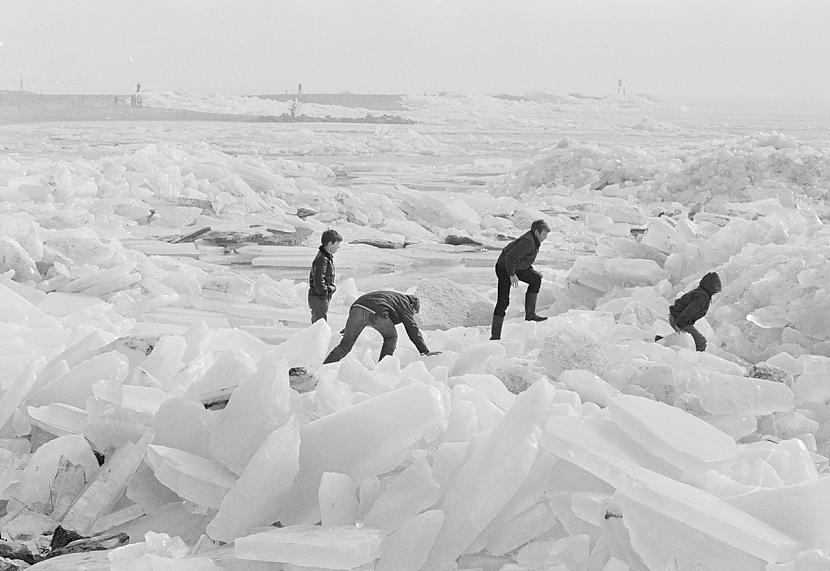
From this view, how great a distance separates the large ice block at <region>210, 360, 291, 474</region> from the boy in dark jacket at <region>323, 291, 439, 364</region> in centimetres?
274

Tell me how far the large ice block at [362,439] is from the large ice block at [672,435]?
1.45 feet

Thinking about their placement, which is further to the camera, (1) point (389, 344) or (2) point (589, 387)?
(1) point (389, 344)

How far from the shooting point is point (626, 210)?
47.3 feet

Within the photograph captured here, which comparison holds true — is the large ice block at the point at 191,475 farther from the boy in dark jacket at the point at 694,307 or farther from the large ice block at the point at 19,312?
the large ice block at the point at 19,312

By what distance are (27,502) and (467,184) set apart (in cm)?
1752

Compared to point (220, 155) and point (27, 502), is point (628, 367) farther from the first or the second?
point (220, 155)

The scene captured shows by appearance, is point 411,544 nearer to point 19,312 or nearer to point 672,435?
point 672,435

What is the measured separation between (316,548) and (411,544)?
212 mm

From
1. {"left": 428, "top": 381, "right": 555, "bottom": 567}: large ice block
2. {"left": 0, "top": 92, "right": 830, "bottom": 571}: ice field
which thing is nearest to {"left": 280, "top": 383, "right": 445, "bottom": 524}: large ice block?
{"left": 0, "top": 92, "right": 830, "bottom": 571}: ice field

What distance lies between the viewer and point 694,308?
18.2 feet

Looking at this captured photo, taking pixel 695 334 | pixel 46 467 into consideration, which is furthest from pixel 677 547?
pixel 695 334

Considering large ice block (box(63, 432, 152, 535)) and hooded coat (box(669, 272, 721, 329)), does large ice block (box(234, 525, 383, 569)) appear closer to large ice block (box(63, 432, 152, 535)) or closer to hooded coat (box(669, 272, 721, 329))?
large ice block (box(63, 432, 152, 535))

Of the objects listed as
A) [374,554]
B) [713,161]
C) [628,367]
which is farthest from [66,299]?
[713,161]

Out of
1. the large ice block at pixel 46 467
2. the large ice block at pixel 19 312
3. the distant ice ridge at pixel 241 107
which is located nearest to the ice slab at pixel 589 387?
the large ice block at pixel 46 467
